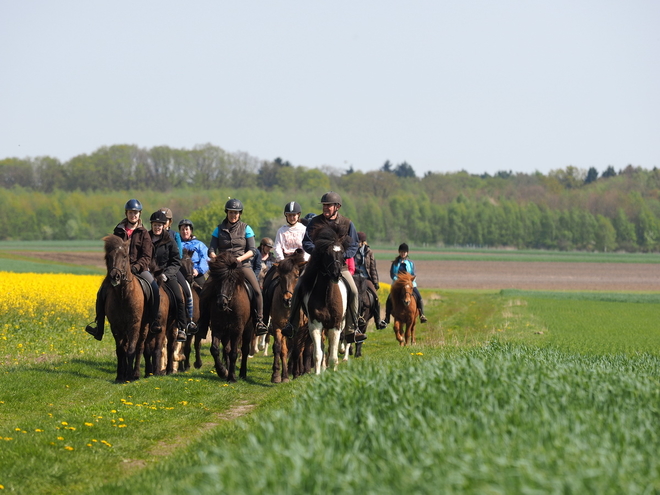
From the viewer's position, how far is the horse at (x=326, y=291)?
12.0m

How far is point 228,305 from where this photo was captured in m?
13.3

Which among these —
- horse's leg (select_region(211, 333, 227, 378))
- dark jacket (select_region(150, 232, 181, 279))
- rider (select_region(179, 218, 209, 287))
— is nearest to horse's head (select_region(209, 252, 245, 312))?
horse's leg (select_region(211, 333, 227, 378))

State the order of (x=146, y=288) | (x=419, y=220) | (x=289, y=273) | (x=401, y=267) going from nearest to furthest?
(x=146, y=288)
(x=289, y=273)
(x=401, y=267)
(x=419, y=220)

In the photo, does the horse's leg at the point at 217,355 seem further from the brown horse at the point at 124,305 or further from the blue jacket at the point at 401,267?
the blue jacket at the point at 401,267

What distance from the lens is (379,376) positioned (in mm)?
7910

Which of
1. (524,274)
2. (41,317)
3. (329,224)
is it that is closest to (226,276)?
(329,224)

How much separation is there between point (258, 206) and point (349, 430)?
367 feet

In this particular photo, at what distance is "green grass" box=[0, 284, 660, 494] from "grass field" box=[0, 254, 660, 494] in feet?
0.05

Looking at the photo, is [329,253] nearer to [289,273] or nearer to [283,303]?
[289,273]

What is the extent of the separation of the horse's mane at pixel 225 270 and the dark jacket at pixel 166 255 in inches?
38.9

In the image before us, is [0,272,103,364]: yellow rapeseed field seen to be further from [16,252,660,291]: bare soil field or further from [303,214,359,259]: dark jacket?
[16,252,660,291]: bare soil field

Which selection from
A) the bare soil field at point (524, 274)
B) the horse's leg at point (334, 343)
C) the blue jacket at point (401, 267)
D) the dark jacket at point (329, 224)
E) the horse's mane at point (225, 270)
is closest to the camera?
the dark jacket at point (329, 224)

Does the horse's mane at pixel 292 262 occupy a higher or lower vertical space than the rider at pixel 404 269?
higher

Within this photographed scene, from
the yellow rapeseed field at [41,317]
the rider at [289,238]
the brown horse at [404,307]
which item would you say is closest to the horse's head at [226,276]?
the rider at [289,238]
